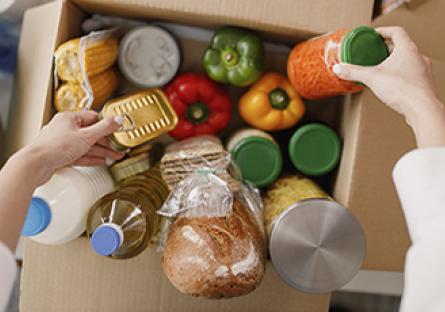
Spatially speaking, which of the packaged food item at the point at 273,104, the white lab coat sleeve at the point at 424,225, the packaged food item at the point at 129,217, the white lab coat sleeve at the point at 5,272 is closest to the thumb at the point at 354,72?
the white lab coat sleeve at the point at 424,225

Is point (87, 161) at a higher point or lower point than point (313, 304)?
higher

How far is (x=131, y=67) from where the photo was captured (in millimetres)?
973

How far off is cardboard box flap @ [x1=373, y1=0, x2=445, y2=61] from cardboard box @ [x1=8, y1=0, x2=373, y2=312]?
0.04 metres

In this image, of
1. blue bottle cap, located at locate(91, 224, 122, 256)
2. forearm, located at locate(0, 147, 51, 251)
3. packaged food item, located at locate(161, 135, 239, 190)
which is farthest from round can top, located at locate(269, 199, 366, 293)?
forearm, located at locate(0, 147, 51, 251)

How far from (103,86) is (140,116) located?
105 millimetres

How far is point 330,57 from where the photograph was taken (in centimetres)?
78

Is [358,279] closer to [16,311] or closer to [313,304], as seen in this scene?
[313,304]

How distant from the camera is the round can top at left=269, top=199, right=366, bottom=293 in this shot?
30.5 inches

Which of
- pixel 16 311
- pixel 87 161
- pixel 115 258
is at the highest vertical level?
pixel 87 161

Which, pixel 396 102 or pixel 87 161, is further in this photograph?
pixel 87 161

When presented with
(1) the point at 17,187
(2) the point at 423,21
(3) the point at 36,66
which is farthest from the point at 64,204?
(2) the point at 423,21

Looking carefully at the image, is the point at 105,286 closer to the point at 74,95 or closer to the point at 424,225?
the point at 74,95

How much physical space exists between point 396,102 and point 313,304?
1.30ft

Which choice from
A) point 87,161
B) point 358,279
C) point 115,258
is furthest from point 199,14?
point 358,279
